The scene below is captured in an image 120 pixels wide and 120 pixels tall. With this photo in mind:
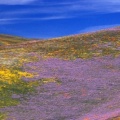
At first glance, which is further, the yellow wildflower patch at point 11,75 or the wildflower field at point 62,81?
the yellow wildflower patch at point 11,75

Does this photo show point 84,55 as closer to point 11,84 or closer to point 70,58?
point 70,58

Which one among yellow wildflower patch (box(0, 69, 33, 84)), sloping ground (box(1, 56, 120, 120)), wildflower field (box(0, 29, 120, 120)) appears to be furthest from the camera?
yellow wildflower patch (box(0, 69, 33, 84))

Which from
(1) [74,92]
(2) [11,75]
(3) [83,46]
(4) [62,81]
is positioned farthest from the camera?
(3) [83,46]

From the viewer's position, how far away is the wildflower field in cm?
3572

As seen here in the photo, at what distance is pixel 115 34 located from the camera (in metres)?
75.7

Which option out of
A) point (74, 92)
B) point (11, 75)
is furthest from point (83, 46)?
point (74, 92)

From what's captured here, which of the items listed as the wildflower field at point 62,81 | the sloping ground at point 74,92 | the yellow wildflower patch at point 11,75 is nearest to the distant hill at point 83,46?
the wildflower field at point 62,81

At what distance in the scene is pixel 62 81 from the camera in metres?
47.2

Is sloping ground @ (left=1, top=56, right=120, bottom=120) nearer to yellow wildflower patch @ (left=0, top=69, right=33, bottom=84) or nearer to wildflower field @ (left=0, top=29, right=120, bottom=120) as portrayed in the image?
wildflower field @ (left=0, top=29, right=120, bottom=120)

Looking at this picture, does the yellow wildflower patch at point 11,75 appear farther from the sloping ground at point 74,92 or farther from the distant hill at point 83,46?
the distant hill at point 83,46

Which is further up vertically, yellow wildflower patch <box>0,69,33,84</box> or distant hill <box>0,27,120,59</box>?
distant hill <box>0,27,120,59</box>

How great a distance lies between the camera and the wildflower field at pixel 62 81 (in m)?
35.7

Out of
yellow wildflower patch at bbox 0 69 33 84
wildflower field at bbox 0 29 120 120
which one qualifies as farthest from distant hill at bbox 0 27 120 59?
yellow wildflower patch at bbox 0 69 33 84

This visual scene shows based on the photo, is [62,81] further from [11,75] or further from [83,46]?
[83,46]
